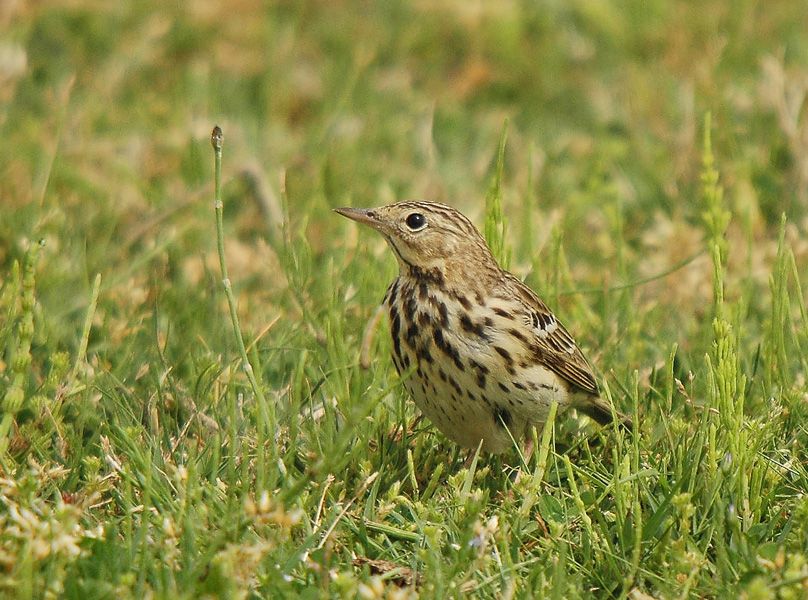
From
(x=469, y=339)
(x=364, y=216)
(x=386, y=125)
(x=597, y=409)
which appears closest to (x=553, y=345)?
(x=597, y=409)

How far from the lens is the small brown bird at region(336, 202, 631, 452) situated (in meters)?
4.72

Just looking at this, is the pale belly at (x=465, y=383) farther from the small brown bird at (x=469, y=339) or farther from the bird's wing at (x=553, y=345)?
the bird's wing at (x=553, y=345)

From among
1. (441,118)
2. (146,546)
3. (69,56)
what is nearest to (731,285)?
(441,118)

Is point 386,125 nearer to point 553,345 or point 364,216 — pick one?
point 364,216

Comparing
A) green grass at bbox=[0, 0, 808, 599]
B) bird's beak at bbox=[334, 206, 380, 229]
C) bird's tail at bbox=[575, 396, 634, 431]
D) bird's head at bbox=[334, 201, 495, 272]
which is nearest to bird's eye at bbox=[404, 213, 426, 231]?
bird's head at bbox=[334, 201, 495, 272]

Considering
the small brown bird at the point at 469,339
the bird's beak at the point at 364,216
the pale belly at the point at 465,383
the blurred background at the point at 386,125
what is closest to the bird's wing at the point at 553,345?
the small brown bird at the point at 469,339

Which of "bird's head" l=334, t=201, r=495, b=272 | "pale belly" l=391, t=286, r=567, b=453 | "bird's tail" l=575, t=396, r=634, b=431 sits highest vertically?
"bird's head" l=334, t=201, r=495, b=272

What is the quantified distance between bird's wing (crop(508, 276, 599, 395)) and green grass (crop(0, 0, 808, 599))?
0.44 ft

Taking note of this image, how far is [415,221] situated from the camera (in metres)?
5.09

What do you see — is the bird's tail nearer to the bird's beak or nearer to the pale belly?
the pale belly

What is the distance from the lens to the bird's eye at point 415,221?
16.7 ft

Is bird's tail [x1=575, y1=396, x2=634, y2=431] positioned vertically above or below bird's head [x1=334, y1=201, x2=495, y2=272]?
below

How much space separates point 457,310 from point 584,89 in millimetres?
4512

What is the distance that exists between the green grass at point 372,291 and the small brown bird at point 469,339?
5.9 inches
